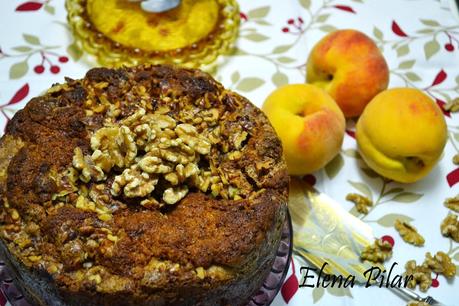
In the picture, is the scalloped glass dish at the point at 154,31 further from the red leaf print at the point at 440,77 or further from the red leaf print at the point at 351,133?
the red leaf print at the point at 440,77

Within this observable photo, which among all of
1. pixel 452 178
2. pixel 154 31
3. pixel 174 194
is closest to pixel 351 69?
pixel 452 178

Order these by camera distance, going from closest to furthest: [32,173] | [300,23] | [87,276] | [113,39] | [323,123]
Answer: [87,276] → [32,173] → [323,123] → [113,39] → [300,23]

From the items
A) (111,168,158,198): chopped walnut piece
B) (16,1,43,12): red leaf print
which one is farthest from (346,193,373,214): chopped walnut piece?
(16,1,43,12): red leaf print

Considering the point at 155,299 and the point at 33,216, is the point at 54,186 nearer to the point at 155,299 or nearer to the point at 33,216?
the point at 33,216

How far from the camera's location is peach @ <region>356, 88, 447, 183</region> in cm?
146

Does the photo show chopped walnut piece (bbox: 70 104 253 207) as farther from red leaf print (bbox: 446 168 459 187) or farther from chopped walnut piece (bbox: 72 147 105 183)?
red leaf print (bbox: 446 168 459 187)

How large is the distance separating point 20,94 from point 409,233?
118 cm

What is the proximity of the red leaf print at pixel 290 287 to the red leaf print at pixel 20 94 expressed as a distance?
94 cm

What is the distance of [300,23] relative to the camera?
196cm

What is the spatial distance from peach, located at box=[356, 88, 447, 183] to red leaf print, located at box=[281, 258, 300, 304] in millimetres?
390

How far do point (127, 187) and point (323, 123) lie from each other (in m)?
0.60

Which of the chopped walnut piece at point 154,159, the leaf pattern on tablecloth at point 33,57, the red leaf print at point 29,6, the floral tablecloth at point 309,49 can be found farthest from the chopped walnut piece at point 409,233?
the red leaf print at point 29,6

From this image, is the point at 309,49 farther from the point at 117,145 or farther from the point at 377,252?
the point at 117,145

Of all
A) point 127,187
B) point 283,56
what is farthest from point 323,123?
point 127,187
